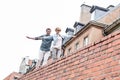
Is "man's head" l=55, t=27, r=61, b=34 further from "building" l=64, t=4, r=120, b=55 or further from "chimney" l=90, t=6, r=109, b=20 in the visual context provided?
"chimney" l=90, t=6, r=109, b=20

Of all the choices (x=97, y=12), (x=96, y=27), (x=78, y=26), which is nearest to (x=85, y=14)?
(x=78, y=26)

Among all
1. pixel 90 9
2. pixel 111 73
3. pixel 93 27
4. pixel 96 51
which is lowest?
pixel 111 73

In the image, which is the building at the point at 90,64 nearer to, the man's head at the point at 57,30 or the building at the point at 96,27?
the man's head at the point at 57,30

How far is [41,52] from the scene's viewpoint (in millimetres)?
8344

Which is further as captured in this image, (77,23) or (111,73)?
(77,23)

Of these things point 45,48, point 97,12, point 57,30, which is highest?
point 97,12

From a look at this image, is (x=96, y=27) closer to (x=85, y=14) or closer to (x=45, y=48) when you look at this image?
(x=85, y=14)

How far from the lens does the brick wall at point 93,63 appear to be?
4553mm

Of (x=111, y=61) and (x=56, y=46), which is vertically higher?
(x=56, y=46)

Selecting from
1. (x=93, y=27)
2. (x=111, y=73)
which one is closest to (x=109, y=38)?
(x=111, y=73)

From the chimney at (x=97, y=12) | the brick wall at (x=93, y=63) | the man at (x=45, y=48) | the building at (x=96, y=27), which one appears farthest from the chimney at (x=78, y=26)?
the brick wall at (x=93, y=63)

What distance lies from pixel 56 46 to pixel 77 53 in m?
2.58

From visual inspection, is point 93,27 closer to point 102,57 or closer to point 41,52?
point 41,52

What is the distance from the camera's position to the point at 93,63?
498 centimetres
